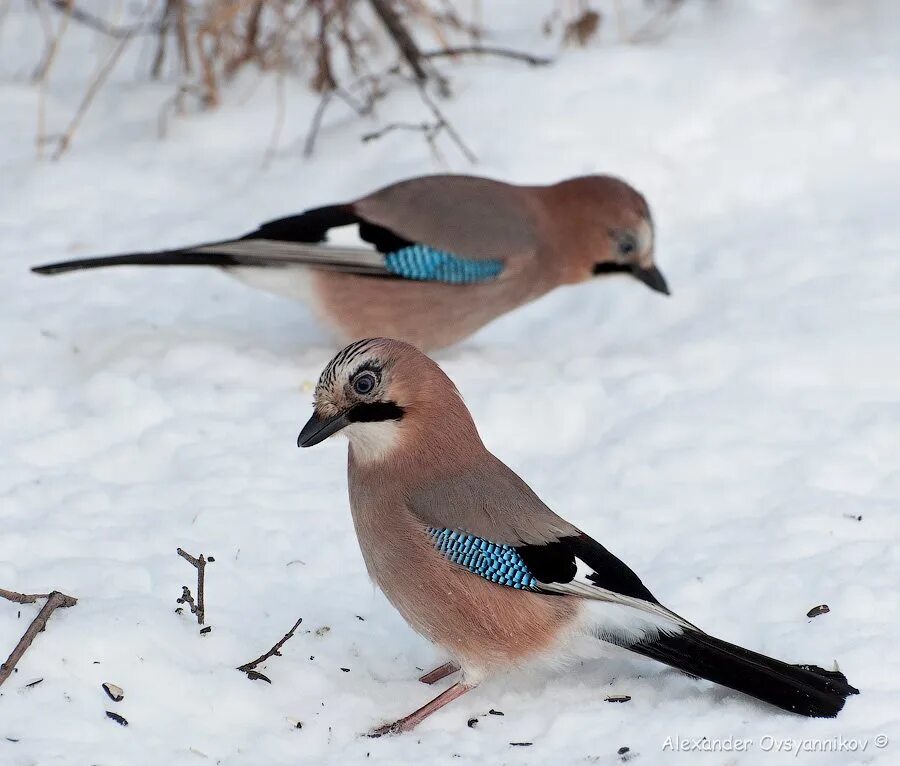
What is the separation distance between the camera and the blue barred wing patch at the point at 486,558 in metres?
3.38

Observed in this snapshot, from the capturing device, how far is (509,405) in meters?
5.19

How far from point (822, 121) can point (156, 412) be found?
13.9 ft

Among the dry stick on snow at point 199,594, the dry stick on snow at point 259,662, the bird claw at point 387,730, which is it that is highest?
the dry stick on snow at point 199,594

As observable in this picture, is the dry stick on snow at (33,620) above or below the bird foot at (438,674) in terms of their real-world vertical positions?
above

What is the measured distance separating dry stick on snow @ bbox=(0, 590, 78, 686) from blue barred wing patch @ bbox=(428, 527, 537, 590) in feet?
3.38

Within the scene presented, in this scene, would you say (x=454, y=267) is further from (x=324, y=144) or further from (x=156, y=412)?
(x=324, y=144)

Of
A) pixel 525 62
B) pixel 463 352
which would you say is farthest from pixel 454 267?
pixel 525 62

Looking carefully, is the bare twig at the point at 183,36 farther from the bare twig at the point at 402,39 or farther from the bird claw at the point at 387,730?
the bird claw at the point at 387,730

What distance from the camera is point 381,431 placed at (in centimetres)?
358

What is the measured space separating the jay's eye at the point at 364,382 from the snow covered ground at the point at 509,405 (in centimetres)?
74

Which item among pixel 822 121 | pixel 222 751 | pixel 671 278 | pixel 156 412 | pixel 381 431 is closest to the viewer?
pixel 222 751

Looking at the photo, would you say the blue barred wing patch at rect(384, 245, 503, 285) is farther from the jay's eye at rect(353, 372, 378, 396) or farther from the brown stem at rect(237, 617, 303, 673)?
the brown stem at rect(237, 617, 303, 673)

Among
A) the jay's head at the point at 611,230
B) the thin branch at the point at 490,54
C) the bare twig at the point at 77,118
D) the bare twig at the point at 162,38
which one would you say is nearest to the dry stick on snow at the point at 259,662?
the jay's head at the point at 611,230

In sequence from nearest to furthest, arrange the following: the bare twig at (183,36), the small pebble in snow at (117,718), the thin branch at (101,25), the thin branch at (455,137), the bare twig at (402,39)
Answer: the small pebble in snow at (117,718) → the thin branch at (455,137) → the bare twig at (402,39) → the bare twig at (183,36) → the thin branch at (101,25)
